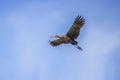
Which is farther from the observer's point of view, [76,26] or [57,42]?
[57,42]

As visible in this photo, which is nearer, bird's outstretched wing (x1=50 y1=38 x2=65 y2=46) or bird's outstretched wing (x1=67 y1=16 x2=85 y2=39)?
bird's outstretched wing (x1=67 y1=16 x2=85 y2=39)

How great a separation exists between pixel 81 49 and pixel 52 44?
383 cm

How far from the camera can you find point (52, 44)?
68625mm

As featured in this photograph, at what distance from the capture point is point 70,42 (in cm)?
6644

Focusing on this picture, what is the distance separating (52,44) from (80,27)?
4510 millimetres

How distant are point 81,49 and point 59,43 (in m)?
2.81

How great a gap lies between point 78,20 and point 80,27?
765 mm

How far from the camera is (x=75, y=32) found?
66.0 m

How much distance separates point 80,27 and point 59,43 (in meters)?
3.50

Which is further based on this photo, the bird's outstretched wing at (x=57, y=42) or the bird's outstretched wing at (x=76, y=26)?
the bird's outstretched wing at (x=57, y=42)

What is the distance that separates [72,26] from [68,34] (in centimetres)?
103

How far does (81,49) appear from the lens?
66.4m

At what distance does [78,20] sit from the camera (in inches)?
2586

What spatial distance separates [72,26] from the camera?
65.8 metres
